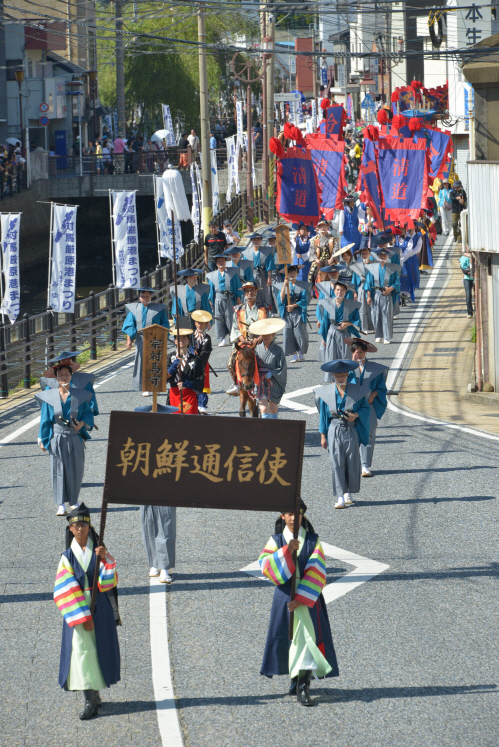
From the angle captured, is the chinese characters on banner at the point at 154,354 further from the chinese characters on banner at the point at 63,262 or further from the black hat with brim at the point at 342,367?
the chinese characters on banner at the point at 63,262

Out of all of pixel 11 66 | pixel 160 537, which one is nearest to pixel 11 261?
pixel 160 537

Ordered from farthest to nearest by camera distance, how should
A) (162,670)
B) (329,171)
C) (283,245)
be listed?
1. (329,171)
2. (283,245)
3. (162,670)

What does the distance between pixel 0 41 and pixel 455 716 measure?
142ft

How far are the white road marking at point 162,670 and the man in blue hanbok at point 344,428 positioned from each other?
270 centimetres

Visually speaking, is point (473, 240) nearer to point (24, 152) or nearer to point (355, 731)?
point (355, 731)

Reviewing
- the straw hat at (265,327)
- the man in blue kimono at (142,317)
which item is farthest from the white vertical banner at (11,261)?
the straw hat at (265,327)

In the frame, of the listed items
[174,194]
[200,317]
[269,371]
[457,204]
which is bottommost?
[269,371]

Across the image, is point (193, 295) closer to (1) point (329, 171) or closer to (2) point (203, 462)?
(1) point (329, 171)

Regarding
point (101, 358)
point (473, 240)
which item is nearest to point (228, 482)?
point (473, 240)

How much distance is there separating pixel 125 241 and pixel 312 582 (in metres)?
16.6

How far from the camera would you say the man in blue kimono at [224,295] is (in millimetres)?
20219

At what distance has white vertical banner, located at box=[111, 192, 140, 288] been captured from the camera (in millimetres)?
22359

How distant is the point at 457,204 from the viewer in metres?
32.8

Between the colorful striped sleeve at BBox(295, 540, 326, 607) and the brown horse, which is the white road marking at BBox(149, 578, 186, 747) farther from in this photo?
the brown horse
